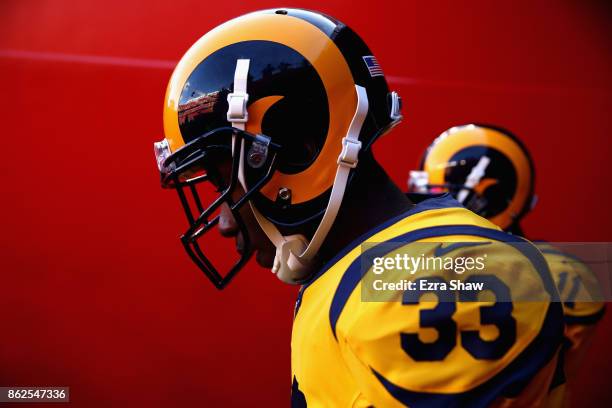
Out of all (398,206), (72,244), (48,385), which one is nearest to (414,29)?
(72,244)

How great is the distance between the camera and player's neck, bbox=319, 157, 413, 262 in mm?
1183

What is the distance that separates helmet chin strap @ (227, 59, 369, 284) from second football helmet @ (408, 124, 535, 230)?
1.56 metres

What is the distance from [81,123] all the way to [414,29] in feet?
5.04

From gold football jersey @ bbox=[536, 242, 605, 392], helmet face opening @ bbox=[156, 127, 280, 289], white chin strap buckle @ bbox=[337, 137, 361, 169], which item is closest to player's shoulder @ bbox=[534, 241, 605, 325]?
gold football jersey @ bbox=[536, 242, 605, 392]

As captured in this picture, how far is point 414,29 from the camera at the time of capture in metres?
2.97

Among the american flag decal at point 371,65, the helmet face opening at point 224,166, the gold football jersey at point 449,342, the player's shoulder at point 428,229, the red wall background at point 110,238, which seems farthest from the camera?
the red wall background at point 110,238

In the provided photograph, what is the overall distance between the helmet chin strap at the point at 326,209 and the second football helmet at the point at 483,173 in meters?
1.56

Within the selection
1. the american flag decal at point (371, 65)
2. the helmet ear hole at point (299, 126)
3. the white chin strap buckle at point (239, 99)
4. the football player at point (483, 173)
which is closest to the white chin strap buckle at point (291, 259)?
the helmet ear hole at point (299, 126)

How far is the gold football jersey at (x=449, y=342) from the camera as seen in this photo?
0.86 meters

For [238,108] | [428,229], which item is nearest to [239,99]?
[238,108]

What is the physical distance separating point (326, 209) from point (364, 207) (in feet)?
0.26

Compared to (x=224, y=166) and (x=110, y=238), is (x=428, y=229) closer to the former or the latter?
(x=224, y=166)

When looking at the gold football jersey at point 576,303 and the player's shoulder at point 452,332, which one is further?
the gold football jersey at point 576,303

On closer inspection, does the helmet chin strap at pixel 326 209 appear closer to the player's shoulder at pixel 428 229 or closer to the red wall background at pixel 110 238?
the player's shoulder at pixel 428 229
